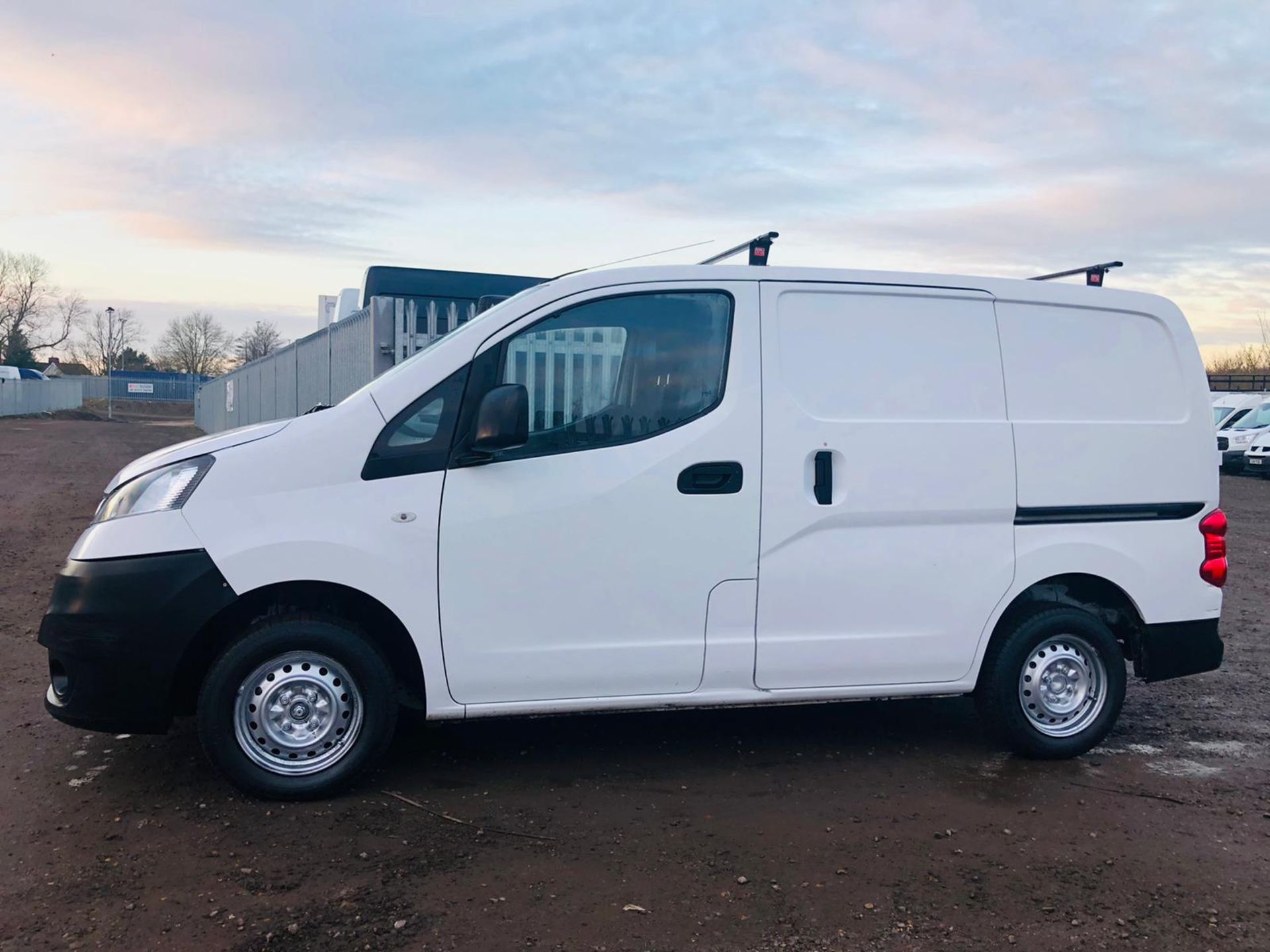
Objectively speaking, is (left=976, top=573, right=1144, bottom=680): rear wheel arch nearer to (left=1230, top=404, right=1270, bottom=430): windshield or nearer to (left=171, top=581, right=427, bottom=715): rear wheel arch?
(left=171, top=581, right=427, bottom=715): rear wheel arch

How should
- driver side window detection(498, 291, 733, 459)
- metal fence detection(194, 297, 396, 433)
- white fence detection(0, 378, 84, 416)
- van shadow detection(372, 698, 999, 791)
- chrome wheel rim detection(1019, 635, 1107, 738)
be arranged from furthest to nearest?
white fence detection(0, 378, 84, 416), metal fence detection(194, 297, 396, 433), chrome wheel rim detection(1019, 635, 1107, 738), van shadow detection(372, 698, 999, 791), driver side window detection(498, 291, 733, 459)

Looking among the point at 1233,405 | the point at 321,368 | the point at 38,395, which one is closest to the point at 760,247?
the point at 321,368

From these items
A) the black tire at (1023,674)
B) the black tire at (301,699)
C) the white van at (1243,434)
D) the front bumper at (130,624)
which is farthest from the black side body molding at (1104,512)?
the white van at (1243,434)

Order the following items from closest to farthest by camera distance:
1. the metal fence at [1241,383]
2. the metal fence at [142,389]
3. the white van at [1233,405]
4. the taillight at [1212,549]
→ the taillight at [1212,549]
the white van at [1233,405]
the metal fence at [1241,383]
the metal fence at [142,389]

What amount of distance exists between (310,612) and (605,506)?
1.26 metres

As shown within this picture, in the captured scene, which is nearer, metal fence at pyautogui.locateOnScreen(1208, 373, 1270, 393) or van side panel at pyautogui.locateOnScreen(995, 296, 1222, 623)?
van side panel at pyautogui.locateOnScreen(995, 296, 1222, 623)

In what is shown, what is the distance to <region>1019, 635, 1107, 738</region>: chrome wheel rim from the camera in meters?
5.18

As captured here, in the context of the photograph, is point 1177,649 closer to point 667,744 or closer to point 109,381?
point 667,744

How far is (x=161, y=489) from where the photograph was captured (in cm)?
439

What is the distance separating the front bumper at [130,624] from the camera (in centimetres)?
426

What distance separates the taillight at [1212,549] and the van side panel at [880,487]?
1021 mm

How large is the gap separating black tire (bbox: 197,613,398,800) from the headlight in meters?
0.58

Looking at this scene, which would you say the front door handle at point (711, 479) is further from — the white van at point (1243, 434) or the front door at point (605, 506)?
the white van at point (1243, 434)

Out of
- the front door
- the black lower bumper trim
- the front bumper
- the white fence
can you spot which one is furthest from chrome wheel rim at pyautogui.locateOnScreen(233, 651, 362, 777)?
the white fence
